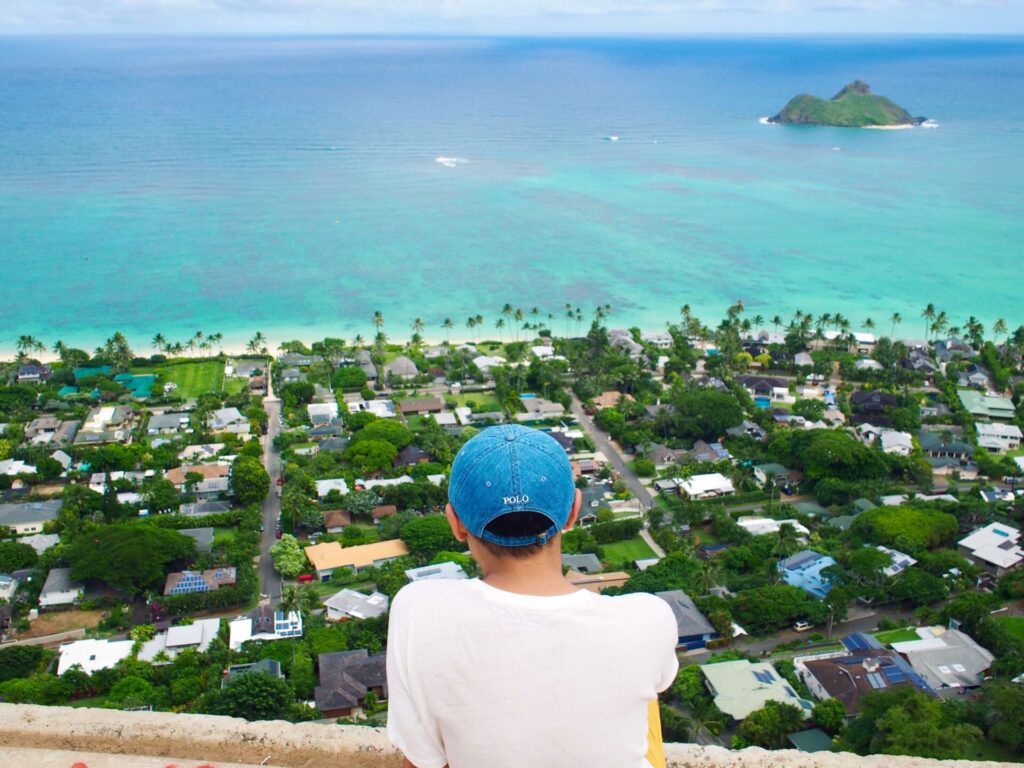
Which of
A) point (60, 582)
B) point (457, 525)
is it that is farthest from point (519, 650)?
point (60, 582)

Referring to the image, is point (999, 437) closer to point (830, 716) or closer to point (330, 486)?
point (830, 716)

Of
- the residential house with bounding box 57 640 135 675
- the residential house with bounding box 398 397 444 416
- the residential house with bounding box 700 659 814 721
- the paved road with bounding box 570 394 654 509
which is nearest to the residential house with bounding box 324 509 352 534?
the residential house with bounding box 57 640 135 675

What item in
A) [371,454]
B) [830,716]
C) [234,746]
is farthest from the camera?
[371,454]

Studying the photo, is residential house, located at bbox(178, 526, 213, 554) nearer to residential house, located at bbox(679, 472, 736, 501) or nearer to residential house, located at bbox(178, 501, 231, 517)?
residential house, located at bbox(178, 501, 231, 517)

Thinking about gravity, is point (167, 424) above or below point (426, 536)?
below

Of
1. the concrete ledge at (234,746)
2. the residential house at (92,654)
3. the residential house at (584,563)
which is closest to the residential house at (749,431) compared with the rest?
the residential house at (584,563)

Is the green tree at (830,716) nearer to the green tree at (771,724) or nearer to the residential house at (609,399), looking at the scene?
the green tree at (771,724)
